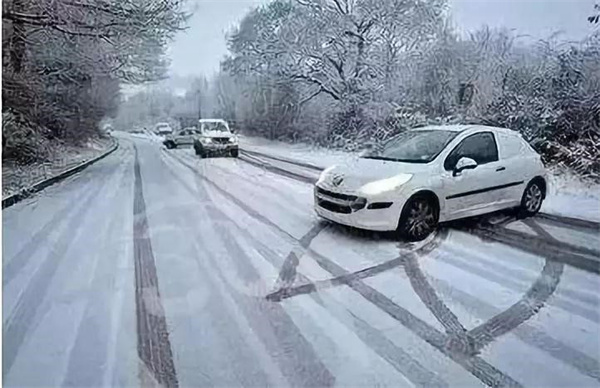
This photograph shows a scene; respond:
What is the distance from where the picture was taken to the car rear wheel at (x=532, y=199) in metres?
1.81

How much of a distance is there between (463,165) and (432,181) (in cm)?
13

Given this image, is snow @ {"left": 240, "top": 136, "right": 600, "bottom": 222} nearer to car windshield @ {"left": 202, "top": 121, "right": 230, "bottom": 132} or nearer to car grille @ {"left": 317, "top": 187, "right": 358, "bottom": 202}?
car grille @ {"left": 317, "top": 187, "right": 358, "bottom": 202}

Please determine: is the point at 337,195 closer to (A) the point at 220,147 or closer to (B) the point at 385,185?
(B) the point at 385,185

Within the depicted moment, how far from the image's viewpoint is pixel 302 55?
5.90 feet

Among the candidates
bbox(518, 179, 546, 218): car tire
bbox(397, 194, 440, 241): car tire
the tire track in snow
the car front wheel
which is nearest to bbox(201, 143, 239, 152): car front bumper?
the car front wheel

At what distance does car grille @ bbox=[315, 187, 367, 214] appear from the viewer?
176 cm

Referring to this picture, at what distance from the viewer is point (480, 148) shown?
6.01 ft

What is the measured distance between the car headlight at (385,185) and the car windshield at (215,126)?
1.75 ft

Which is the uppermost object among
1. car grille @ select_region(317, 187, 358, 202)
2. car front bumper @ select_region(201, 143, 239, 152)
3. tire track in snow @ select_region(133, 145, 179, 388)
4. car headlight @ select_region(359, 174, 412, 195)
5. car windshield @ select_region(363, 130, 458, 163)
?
car windshield @ select_region(363, 130, 458, 163)

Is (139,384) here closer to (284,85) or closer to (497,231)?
(284,85)

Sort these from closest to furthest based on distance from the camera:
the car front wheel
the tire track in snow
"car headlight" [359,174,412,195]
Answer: the tire track in snow
"car headlight" [359,174,412,195]
the car front wheel

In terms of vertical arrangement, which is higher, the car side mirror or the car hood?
the car side mirror

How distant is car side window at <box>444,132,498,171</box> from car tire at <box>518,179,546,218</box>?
151 mm

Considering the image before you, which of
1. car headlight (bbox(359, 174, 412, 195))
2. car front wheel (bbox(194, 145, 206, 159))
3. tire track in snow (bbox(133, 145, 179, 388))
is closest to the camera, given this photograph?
tire track in snow (bbox(133, 145, 179, 388))
